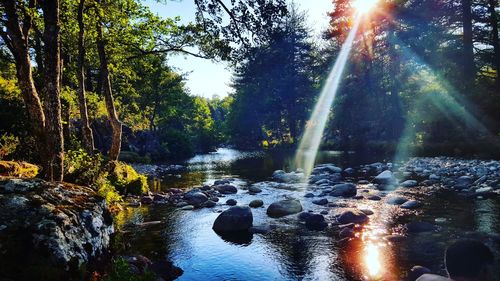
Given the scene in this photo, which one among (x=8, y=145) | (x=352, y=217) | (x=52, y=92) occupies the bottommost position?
(x=352, y=217)

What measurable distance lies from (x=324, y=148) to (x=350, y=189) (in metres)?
39.3

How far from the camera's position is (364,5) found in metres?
43.4

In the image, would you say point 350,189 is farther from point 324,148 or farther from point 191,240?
point 324,148

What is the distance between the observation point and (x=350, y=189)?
686 inches

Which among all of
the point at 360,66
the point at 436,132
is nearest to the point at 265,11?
the point at 436,132

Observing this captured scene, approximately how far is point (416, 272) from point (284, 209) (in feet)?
22.7

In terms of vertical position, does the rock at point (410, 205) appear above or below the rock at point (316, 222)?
above

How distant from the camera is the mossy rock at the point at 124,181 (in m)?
18.2

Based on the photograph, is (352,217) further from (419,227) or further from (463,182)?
(463,182)

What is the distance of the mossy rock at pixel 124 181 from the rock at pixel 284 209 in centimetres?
788

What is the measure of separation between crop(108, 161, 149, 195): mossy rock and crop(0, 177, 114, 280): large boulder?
453 inches

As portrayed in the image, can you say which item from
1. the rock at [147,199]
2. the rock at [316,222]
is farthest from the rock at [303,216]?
the rock at [147,199]

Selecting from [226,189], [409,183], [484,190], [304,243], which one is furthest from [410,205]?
[226,189]

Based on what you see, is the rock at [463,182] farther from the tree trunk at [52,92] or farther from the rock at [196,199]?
the tree trunk at [52,92]
